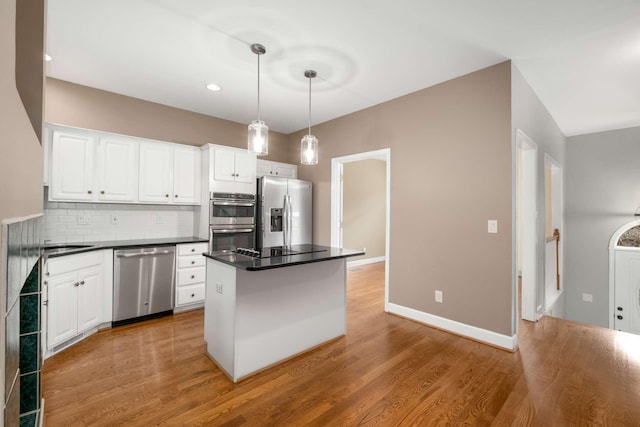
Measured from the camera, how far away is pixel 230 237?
4.12 meters

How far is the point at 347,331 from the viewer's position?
3.10 m

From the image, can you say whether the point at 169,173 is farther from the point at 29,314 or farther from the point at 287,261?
the point at 29,314

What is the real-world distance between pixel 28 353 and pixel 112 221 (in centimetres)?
271

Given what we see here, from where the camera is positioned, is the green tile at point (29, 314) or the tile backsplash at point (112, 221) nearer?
the green tile at point (29, 314)

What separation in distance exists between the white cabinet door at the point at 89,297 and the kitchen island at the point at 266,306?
1331 mm

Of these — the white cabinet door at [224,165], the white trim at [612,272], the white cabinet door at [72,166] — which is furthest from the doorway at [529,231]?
the white cabinet door at [72,166]

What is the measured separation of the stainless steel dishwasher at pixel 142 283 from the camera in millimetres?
3139

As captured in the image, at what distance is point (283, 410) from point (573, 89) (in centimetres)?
457

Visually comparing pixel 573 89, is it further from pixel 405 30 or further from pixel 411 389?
pixel 411 389

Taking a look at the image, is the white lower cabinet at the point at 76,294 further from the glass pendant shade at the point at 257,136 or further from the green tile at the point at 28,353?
the glass pendant shade at the point at 257,136

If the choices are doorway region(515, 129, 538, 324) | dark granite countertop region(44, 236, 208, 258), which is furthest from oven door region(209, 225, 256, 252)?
doorway region(515, 129, 538, 324)

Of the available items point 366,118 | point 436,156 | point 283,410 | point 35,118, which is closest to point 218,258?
point 283,410

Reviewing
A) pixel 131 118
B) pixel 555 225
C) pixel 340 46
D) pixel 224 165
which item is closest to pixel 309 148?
pixel 340 46

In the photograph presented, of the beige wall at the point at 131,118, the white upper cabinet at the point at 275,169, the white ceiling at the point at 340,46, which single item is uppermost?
the white ceiling at the point at 340,46
